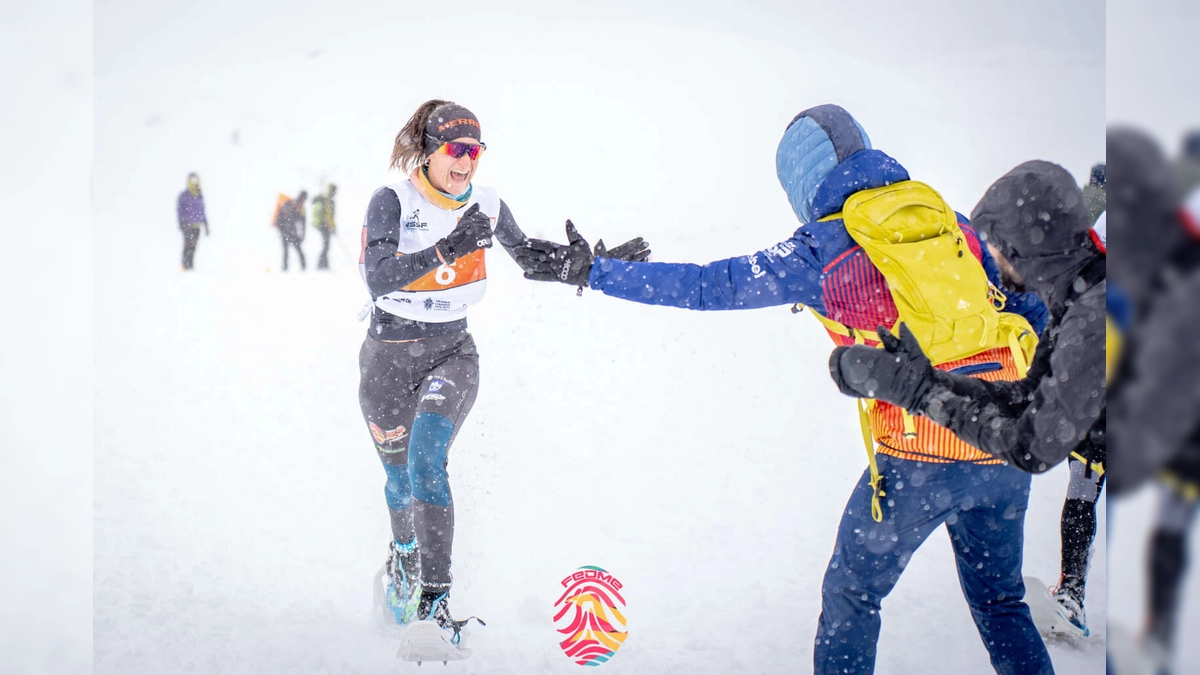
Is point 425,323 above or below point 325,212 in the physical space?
below

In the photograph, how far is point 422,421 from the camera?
9.62 ft

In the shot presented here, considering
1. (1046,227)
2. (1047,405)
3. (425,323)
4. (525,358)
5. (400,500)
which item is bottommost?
(400,500)

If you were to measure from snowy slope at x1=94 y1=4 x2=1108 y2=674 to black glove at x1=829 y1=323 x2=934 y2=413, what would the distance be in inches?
73.8

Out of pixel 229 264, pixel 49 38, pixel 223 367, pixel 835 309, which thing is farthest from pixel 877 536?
pixel 229 264

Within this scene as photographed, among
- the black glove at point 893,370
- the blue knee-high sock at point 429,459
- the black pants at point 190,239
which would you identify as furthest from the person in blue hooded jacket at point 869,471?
the black pants at point 190,239

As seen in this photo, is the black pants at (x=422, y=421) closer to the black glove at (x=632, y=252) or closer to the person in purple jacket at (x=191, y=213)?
the black glove at (x=632, y=252)

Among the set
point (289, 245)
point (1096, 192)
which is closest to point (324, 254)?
point (289, 245)

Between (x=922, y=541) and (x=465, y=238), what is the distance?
181 cm

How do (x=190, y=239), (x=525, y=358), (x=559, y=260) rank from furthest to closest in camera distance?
(x=525, y=358)
(x=190, y=239)
(x=559, y=260)

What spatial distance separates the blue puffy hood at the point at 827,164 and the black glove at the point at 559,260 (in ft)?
2.43

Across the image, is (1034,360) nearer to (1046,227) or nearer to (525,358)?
(1046,227)

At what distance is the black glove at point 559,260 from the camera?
2506 millimetres

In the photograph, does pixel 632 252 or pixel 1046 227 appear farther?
pixel 632 252

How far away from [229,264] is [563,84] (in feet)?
15.9
